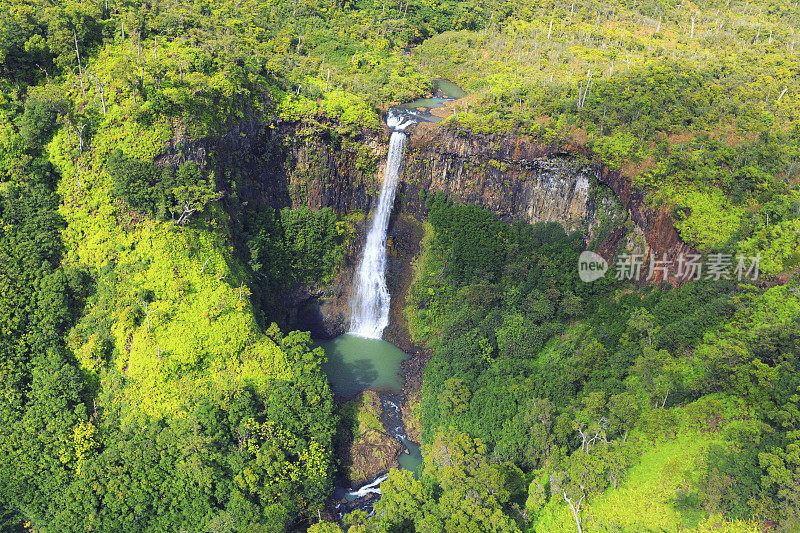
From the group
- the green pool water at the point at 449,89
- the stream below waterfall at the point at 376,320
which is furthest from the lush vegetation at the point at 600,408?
the green pool water at the point at 449,89

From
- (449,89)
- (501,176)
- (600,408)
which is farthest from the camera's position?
(449,89)

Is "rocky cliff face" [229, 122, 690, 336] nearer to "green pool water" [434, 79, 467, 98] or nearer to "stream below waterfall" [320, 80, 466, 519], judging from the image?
"stream below waterfall" [320, 80, 466, 519]

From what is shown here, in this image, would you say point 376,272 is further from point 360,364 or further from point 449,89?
point 449,89

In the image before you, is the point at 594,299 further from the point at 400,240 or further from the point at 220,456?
the point at 220,456

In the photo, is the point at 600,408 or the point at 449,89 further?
the point at 449,89

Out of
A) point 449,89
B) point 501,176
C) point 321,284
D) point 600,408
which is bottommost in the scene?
point 321,284

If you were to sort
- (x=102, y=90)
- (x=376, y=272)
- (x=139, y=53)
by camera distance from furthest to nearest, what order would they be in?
1. (x=376, y=272)
2. (x=139, y=53)
3. (x=102, y=90)

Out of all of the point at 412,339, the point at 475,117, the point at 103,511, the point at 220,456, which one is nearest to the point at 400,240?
the point at 412,339

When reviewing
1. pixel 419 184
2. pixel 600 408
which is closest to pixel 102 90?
pixel 419 184
